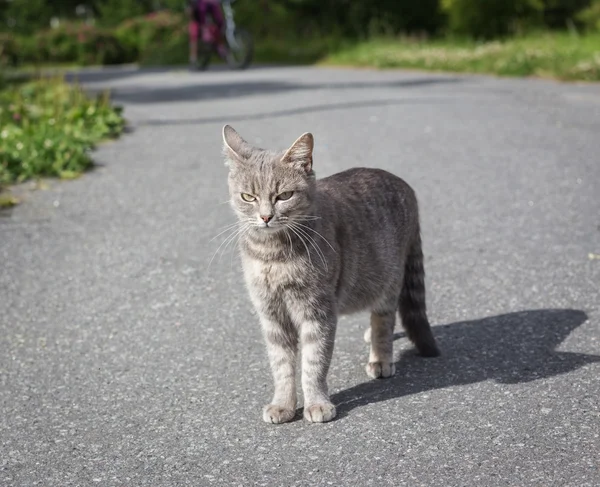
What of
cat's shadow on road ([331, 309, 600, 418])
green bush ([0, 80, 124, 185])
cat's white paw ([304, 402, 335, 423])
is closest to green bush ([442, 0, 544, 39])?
green bush ([0, 80, 124, 185])

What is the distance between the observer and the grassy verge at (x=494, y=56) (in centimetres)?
1520

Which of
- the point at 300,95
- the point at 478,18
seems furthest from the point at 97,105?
the point at 478,18

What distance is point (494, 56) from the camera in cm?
1859

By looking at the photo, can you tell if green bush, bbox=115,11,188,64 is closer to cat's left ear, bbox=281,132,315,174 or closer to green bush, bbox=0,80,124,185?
green bush, bbox=0,80,124,185

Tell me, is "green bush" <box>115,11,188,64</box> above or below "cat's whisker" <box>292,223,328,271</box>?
below

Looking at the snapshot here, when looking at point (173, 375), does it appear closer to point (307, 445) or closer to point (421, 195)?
point (307, 445)

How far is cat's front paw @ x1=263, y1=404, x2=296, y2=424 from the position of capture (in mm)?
3604

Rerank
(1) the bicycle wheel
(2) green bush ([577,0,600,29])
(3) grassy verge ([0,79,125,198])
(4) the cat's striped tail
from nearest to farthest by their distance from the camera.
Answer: (4) the cat's striped tail < (3) grassy verge ([0,79,125,198]) < (2) green bush ([577,0,600,29]) < (1) the bicycle wheel

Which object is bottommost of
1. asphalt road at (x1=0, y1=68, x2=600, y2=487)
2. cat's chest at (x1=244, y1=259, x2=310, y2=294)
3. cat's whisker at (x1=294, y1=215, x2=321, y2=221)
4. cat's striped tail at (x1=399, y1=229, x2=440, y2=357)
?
asphalt road at (x1=0, y1=68, x2=600, y2=487)

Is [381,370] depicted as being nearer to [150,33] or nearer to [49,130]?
[49,130]

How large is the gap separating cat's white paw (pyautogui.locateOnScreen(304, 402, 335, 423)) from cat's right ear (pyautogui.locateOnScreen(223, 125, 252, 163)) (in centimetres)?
112

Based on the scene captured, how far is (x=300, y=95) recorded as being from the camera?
14.3m

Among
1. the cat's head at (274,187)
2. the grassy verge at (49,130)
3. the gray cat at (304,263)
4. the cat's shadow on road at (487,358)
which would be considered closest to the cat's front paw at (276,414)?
the gray cat at (304,263)

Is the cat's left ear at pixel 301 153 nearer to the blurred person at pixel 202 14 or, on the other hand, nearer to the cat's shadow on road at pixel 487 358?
the cat's shadow on road at pixel 487 358
